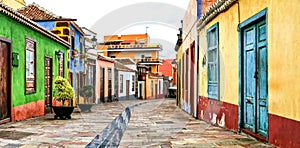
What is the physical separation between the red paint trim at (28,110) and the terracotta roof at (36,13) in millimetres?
6264

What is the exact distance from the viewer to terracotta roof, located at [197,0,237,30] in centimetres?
798

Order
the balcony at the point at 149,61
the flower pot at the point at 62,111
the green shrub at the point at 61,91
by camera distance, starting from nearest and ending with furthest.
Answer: the flower pot at the point at 62,111 < the green shrub at the point at 61,91 < the balcony at the point at 149,61

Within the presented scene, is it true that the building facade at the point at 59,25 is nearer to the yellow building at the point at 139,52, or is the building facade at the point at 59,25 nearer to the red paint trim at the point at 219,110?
the red paint trim at the point at 219,110

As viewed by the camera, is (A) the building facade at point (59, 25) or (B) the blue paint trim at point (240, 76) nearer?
(B) the blue paint trim at point (240, 76)

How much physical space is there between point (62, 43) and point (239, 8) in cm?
977

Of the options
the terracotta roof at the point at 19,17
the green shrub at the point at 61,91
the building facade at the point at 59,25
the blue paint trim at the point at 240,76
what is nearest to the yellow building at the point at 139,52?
the building facade at the point at 59,25

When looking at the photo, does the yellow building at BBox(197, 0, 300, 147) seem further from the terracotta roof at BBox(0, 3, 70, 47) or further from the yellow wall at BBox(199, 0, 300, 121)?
the terracotta roof at BBox(0, 3, 70, 47)

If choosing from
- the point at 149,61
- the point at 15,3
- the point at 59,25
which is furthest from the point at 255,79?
the point at 149,61

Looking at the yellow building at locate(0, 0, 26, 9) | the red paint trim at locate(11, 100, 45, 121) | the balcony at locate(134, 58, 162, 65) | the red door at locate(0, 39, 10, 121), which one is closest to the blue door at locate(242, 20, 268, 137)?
the red door at locate(0, 39, 10, 121)

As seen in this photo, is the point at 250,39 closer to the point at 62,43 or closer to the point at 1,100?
the point at 1,100

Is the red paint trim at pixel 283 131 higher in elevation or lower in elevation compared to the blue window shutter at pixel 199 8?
lower

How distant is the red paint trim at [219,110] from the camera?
7682 mm

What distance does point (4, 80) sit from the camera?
8.96 metres

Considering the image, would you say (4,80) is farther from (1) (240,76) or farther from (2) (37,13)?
(2) (37,13)
